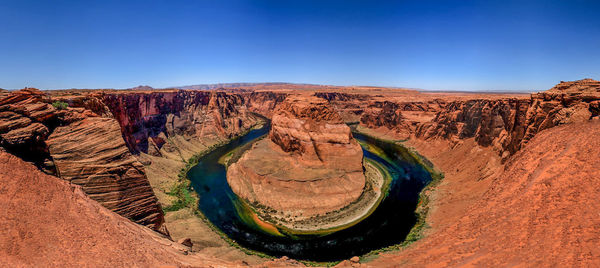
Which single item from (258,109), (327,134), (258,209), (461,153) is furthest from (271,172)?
(258,109)

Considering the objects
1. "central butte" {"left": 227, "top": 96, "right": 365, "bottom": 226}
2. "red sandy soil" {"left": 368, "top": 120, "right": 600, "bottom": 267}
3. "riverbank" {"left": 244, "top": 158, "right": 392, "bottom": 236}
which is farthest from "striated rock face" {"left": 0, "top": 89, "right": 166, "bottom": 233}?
"central butte" {"left": 227, "top": 96, "right": 365, "bottom": 226}

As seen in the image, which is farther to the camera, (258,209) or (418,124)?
(418,124)

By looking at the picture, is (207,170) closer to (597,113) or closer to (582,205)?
(582,205)

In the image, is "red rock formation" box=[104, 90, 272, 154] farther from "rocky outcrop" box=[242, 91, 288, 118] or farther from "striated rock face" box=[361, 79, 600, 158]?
"striated rock face" box=[361, 79, 600, 158]

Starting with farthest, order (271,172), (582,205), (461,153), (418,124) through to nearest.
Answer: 1. (418,124)
2. (461,153)
3. (271,172)
4. (582,205)

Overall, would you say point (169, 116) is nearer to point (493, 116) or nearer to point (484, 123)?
point (484, 123)

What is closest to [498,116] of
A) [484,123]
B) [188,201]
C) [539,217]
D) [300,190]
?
[484,123]

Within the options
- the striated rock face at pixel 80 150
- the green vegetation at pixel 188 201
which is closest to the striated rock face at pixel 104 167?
the striated rock face at pixel 80 150
